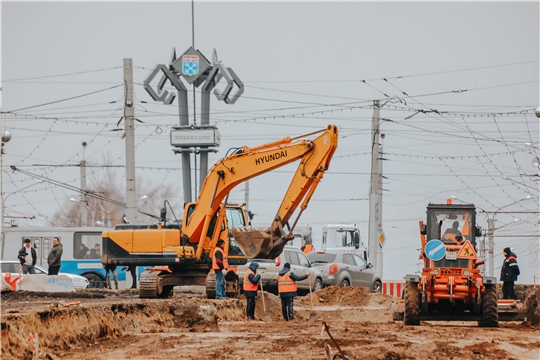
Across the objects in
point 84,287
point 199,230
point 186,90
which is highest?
point 186,90

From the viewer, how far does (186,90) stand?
49.3 meters

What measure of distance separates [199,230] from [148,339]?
326 inches

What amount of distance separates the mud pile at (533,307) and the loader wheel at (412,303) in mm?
3726

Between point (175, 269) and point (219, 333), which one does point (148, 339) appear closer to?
point (219, 333)

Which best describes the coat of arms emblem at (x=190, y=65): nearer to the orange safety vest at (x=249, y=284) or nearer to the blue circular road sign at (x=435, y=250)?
the orange safety vest at (x=249, y=284)

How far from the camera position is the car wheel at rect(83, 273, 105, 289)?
4012cm

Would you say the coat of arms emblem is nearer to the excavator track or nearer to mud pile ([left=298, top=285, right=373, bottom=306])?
mud pile ([left=298, top=285, right=373, bottom=306])

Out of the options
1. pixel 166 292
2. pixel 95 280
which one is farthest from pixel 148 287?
pixel 95 280

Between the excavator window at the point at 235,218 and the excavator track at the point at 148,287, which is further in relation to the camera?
the excavator window at the point at 235,218

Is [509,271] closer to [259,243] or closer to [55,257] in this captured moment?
[259,243]

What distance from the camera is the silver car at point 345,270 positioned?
1288 inches

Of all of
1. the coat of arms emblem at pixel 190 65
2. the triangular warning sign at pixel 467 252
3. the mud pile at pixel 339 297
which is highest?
the coat of arms emblem at pixel 190 65

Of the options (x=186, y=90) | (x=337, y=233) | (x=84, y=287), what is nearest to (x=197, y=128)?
(x=186, y=90)

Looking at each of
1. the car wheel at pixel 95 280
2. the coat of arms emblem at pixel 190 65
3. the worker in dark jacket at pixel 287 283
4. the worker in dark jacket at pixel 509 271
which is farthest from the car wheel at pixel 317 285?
the coat of arms emblem at pixel 190 65
